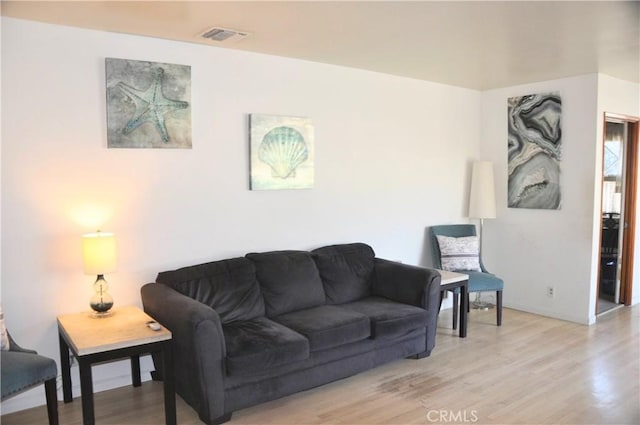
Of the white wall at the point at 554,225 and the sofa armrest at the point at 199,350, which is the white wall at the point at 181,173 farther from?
the white wall at the point at 554,225

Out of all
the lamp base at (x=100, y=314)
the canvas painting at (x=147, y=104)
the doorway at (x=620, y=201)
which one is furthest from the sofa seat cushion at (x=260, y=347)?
the doorway at (x=620, y=201)

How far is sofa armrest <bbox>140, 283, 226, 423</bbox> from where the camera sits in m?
2.79

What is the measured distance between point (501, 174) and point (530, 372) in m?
2.44

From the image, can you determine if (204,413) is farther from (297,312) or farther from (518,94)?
(518,94)

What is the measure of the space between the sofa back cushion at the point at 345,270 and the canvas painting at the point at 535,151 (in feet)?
6.47

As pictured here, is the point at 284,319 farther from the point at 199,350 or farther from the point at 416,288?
→ the point at 416,288

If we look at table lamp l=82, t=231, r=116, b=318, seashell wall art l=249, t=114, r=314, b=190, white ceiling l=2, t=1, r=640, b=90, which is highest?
white ceiling l=2, t=1, r=640, b=90

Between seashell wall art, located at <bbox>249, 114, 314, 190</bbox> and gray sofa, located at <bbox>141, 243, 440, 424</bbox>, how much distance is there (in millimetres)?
582

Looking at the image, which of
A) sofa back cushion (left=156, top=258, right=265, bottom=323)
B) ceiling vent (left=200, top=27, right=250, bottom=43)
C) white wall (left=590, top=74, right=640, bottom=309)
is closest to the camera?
ceiling vent (left=200, top=27, right=250, bottom=43)

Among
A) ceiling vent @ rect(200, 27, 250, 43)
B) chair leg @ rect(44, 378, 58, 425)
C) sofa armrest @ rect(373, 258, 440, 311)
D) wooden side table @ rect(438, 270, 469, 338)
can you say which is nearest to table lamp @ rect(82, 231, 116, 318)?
chair leg @ rect(44, 378, 58, 425)

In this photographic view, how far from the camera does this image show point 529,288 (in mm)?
5293

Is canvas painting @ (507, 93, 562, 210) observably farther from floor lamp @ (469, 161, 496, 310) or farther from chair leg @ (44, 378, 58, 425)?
chair leg @ (44, 378, 58, 425)

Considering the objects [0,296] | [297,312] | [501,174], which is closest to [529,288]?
[501,174]

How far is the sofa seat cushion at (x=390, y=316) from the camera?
3578 millimetres
